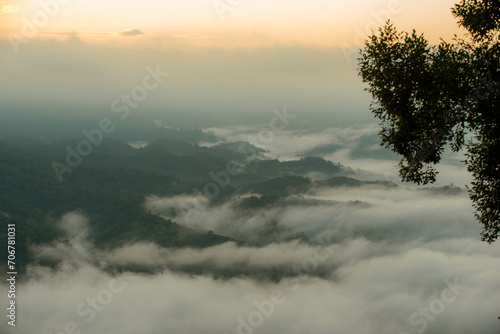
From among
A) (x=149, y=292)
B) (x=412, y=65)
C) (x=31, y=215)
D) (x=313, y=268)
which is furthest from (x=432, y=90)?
(x=31, y=215)

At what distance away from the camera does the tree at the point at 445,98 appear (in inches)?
589

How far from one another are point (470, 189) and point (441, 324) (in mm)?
163692

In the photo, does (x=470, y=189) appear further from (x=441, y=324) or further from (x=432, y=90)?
(x=441, y=324)

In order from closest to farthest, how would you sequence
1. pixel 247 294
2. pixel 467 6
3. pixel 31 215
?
pixel 467 6 → pixel 247 294 → pixel 31 215

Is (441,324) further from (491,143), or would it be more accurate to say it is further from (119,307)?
(491,143)

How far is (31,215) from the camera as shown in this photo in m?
185

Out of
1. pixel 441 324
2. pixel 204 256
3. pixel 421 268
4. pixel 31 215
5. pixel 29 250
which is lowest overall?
pixel 441 324

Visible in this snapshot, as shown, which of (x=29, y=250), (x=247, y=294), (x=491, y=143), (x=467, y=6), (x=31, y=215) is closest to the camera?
(x=491, y=143)

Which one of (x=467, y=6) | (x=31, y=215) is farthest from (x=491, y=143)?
(x=31, y=215)

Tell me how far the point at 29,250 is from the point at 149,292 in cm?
4511

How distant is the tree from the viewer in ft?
49.1

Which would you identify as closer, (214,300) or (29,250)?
(29,250)

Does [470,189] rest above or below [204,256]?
below

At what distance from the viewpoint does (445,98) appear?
1523cm
